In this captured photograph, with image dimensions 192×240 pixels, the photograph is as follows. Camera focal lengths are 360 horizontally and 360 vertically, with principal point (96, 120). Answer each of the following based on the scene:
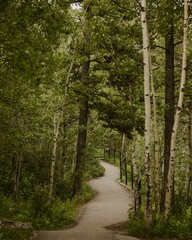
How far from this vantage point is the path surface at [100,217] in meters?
11.0

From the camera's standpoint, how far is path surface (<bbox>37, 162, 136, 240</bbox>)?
11023 millimetres

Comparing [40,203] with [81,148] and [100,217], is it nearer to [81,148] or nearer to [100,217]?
[100,217]

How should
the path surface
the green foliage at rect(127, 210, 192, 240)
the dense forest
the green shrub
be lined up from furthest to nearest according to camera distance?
the green shrub → the path surface → the green foliage at rect(127, 210, 192, 240) → the dense forest

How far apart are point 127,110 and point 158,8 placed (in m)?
4.18

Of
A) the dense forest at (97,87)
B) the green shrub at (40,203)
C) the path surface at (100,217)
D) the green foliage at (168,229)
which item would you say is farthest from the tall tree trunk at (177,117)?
the green shrub at (40,203)

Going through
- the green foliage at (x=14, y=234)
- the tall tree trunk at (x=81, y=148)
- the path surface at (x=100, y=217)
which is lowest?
the path surface at (x=100, y=217)

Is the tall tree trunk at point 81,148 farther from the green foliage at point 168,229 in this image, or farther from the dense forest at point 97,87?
the green foliage at point 168,229

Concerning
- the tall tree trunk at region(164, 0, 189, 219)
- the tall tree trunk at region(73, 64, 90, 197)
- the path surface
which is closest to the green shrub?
the path surface

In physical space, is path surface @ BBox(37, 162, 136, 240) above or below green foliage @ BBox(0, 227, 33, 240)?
below

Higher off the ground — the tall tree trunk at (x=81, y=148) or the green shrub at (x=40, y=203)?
the tall tree trunk at (x=81, y=148)

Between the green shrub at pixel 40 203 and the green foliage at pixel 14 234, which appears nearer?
the green foliage at pixel 14 234

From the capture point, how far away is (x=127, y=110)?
14.5m

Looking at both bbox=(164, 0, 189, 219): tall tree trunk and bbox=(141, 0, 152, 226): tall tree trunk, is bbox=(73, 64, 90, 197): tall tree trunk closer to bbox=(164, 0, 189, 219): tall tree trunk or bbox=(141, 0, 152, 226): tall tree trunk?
bbox=(141, 0, 152, 226): tall tree trunk

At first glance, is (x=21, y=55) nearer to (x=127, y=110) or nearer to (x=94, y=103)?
(x=127, y=110)
